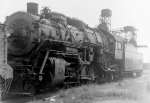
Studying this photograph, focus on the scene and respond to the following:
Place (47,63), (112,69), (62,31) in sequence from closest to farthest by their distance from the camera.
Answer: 1. (47,63)
2. (62,31)
3. (112,69)

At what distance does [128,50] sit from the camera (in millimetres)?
22453

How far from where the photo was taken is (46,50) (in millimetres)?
11273

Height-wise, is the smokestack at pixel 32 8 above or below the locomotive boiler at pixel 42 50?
above

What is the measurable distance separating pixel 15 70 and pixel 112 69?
31.3 ft

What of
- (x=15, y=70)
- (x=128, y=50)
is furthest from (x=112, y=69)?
(x=15, y=70)

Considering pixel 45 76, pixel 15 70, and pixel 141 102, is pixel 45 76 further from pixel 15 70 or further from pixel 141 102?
Answer: pixel 141 102

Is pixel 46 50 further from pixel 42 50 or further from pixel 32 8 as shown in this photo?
pixel 32 8

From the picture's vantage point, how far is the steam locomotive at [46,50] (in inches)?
428

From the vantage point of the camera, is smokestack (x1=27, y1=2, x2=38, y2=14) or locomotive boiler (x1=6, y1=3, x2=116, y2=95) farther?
smokestack (x1=27, y1=2, x2=38, y2=14)

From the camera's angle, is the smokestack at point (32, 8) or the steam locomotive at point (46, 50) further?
the smokestack at point (32, 8)

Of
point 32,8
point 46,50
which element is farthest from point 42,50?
point 32,8

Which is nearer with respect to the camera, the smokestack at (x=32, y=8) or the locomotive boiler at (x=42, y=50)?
the locomotive boiler at (x=42, y=50)

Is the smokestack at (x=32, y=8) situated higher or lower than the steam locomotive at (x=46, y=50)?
higher

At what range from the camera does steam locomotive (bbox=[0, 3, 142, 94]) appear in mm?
10867
